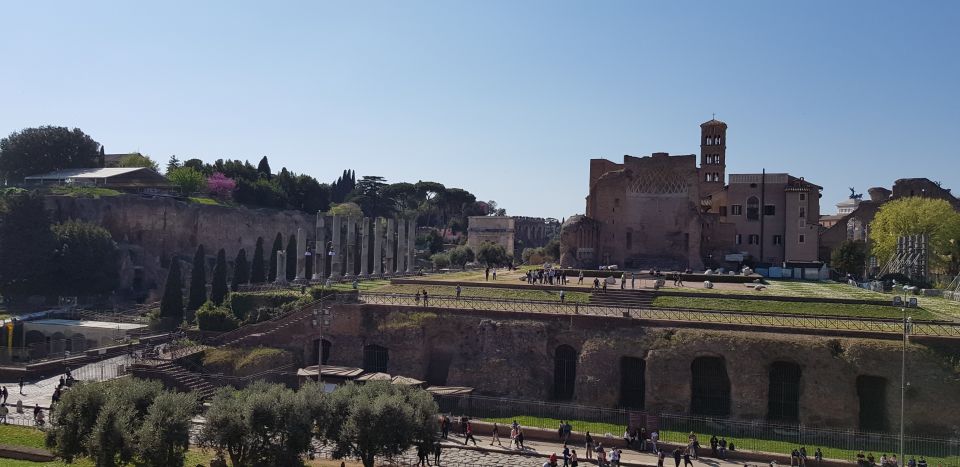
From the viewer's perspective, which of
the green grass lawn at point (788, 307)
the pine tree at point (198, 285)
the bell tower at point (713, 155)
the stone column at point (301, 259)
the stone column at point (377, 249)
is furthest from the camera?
the bell tower at point (713, 155)

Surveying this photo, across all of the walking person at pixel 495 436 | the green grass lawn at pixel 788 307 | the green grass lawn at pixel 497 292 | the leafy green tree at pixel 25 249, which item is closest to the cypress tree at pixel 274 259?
the green grass lawn at pixel 497 292

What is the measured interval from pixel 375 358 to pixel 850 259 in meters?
39.9

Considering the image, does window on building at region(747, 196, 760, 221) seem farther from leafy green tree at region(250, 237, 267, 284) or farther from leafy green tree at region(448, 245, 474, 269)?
leafy green tree at region(250, 237, 267, 284)

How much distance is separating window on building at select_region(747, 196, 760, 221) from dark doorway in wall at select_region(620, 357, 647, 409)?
3357 centimetres

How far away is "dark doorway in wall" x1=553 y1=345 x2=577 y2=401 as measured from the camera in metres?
34.5

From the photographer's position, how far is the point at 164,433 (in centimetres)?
2091

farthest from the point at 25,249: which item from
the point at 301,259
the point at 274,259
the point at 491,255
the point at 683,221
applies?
the point at 683,221

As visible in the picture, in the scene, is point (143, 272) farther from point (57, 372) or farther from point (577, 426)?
point (577, 426)

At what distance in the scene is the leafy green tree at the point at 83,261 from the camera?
2085 inches

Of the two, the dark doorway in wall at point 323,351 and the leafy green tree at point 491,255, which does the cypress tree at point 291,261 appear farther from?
the dark doorway in wall at point 323,351

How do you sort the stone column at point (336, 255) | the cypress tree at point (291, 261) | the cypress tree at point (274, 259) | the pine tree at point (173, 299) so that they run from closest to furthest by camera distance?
the pine tree at point (173, 299) < the stone column at point (336, 255) < the cypress tree at point (274, 259) < the cypress tree at point (291, 261)

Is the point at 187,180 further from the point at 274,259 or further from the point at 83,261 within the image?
the point at 274,259

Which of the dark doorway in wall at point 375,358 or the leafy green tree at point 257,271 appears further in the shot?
the leafy green tree at point 257,271

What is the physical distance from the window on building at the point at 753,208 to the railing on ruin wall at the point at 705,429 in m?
35.5
